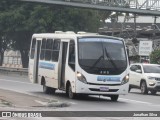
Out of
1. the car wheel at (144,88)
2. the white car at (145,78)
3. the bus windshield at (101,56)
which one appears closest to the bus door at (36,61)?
the bus windshield at (101,56)

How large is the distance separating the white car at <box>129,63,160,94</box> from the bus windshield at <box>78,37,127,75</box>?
833 cm

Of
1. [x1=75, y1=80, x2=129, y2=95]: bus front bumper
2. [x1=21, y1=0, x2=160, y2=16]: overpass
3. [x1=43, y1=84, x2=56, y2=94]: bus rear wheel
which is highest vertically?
[x1=21, y1=0, x2=160, y2=16]: overpass

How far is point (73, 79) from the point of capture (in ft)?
78.5

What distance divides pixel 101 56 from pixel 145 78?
9.33 meters

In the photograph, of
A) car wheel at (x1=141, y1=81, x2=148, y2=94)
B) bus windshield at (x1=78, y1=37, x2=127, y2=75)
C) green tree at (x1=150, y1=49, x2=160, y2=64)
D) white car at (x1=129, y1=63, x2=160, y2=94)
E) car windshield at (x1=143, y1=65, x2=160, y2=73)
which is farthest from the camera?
green tree at (x1=150, y1=49, x2=160, y2=64)

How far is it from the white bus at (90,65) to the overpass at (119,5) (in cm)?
2753

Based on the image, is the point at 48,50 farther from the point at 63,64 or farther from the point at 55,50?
the point at 63,64

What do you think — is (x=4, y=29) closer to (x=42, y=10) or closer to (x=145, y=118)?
(x=42, y=10)

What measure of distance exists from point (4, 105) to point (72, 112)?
7.34 ft

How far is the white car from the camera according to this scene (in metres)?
32.8

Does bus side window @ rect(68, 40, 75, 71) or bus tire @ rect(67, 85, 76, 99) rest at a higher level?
bus side window @ rect(68, 40, 75, 71)

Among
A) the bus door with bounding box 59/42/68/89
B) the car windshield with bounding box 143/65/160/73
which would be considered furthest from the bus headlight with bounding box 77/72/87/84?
the car windshield with bounding box 143/65/160/73

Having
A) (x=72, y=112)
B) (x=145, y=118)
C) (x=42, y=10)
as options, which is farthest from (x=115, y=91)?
(x=42, y=10)

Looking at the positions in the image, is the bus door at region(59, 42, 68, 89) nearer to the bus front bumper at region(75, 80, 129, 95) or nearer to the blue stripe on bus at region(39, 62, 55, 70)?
the blue stripe on bus at region(39, 62, 55, 70)
